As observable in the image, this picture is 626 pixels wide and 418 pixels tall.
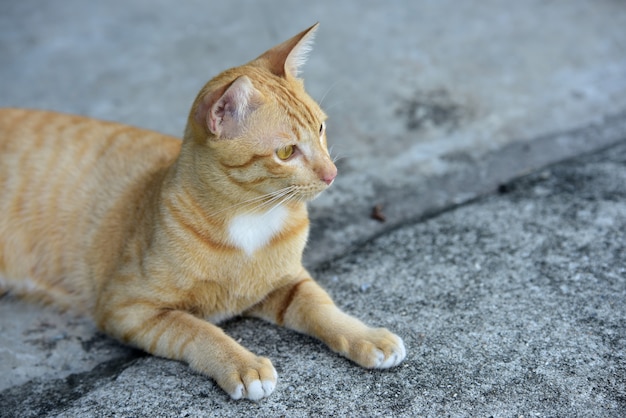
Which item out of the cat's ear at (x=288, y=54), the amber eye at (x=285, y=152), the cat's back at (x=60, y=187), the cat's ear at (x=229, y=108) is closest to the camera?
the cat's ear at (x=229, y=108)

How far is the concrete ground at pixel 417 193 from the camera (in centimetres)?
238

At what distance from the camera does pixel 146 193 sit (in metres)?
2.83

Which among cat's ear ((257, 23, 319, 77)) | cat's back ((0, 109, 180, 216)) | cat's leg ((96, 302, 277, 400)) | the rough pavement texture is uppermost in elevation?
cat's ear ((257, 23, 319, 77))

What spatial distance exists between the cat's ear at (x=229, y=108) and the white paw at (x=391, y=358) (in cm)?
89

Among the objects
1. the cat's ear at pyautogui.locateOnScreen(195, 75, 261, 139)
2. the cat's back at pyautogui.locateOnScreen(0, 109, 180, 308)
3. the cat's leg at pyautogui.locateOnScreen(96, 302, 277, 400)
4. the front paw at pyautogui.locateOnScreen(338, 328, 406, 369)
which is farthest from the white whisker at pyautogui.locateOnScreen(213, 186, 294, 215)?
the cat's back at pyautogui.locateOnScreen(0, 109, 180, 308)

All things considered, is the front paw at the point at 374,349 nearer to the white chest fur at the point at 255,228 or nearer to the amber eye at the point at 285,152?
the white chest fur at the point at 255,228

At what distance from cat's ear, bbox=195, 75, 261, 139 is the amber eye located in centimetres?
14

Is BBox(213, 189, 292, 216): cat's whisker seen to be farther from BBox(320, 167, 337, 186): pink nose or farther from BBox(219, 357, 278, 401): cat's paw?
BBox(219, 357, 278, 401): cat's paw

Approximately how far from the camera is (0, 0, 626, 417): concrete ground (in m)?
2.38

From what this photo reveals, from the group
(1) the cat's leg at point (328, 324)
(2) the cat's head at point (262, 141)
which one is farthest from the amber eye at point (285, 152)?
(1) the cat's leg at point (328, 324)

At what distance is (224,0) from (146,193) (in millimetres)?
3198

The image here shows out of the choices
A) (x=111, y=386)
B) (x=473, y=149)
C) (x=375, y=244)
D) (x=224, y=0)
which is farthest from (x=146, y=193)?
(x=224, y=0)

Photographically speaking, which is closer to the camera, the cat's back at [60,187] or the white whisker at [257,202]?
the white whisker at [257,202]

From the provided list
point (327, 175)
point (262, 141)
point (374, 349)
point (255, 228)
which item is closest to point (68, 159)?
point (255, 228)
